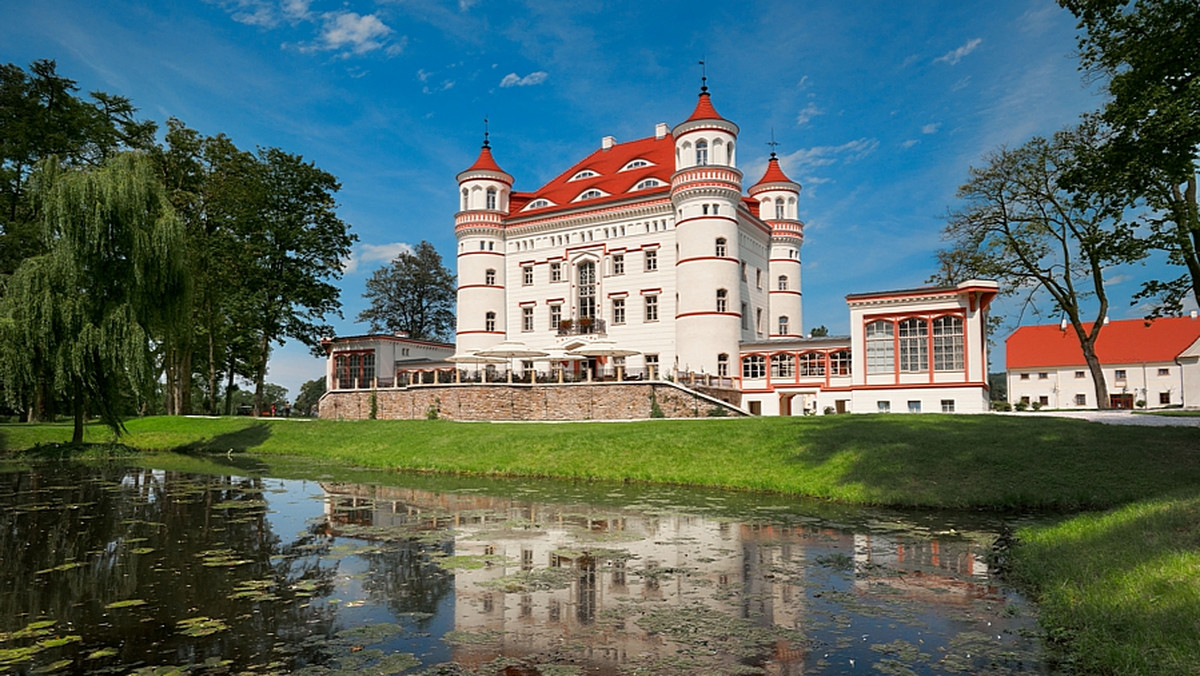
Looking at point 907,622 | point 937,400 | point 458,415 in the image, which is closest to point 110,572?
point 907,622

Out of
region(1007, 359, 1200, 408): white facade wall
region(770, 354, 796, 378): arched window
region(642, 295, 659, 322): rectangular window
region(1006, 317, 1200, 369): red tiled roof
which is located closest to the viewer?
region(770, 354, 796, 378): arched window

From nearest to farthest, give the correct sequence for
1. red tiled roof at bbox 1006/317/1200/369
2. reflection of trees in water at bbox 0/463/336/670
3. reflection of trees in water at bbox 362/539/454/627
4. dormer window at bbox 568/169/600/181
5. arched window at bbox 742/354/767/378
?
A: reflection of trees in water at bbox 0/463/336/670 → reflection of trees in water at bbox 362/539/454/627 → arched window at bbox 742/354/767/378 → dormer window at bbox 568/169/600/181 → red tiled roof at bbox 1006/317/1200/369

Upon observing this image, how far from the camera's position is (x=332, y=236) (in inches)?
1772

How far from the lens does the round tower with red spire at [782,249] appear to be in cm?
4978

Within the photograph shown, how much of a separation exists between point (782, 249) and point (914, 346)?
17.8 metres

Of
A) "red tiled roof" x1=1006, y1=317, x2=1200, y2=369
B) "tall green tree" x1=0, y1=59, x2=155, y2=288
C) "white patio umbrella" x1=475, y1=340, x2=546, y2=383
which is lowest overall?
"white patio umbrella" x1=475, y1=340, x2=546, y2=383

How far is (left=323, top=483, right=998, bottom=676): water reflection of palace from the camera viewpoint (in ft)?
21.6

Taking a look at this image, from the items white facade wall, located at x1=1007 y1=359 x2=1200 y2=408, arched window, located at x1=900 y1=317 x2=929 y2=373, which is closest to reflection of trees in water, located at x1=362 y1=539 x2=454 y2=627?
arched window, located at x1=900 y1=317 x2=929 y2=373

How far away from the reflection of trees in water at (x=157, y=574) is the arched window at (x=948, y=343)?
29093 millimetres

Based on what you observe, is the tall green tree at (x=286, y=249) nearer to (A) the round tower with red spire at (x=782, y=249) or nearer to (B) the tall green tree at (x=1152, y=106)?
(A) the round tower with red spire at (x=782, y=249)

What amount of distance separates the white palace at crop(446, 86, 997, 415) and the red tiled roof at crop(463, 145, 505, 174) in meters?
0.14

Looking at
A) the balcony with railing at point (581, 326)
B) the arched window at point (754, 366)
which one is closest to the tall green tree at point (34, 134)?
the balcony with railing at point (581, 326)

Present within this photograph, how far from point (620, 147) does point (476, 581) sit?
1921 inches

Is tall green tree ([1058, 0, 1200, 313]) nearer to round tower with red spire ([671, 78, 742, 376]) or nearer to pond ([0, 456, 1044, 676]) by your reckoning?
pond ([0, 456, 1044, 676])
